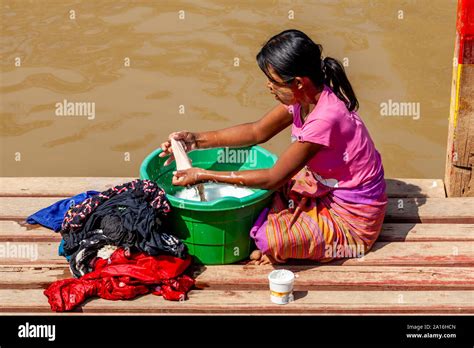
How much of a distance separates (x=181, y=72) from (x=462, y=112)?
3.13 meters

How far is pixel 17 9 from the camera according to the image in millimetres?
7941

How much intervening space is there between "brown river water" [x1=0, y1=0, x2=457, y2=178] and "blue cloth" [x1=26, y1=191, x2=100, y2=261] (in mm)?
1557

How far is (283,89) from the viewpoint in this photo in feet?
12.4

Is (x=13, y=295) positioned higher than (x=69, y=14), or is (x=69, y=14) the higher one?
(x=69, y=14)

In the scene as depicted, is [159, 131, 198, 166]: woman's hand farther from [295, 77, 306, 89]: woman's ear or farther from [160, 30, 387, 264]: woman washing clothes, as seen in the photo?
[295, 77, 306, 89]: woman's ear

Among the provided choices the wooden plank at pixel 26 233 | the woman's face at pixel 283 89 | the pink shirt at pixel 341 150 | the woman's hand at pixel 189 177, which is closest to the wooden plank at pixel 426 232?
the pink shirt at pixel 341 150

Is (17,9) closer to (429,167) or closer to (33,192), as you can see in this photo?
(33,192)

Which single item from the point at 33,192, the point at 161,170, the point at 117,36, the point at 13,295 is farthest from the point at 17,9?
the point at 13,295

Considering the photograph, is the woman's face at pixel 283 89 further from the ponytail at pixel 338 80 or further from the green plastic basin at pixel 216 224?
the green plastic basin at pixel 216 224

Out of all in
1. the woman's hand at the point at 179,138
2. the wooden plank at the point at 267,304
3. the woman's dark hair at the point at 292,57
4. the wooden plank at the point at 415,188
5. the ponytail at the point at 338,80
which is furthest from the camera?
the wooden plank at the point at 415,188

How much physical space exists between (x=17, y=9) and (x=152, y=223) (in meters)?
4.85

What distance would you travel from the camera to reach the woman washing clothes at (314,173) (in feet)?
12.3

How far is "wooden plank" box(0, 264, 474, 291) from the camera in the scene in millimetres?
3902

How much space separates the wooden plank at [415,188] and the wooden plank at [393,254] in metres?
0.53
